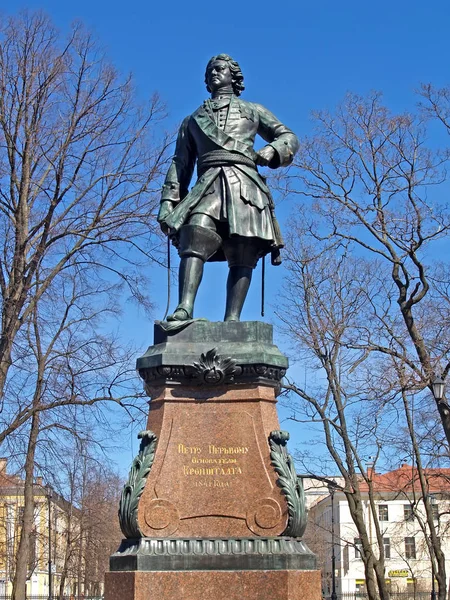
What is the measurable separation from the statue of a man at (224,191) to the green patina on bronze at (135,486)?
1.17 meters

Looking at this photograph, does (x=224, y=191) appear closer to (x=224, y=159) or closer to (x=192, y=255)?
(x=224, y=159)

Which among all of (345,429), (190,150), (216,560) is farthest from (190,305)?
(345,429)

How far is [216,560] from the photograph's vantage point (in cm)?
661

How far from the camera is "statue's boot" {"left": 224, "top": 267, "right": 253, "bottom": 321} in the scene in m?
8.06

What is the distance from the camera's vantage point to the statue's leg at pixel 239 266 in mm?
8086

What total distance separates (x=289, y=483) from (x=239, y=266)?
220 centimetres

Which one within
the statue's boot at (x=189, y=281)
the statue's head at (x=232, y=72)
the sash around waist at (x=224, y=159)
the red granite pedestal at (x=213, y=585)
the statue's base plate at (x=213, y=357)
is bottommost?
the red granite pedestal at (x=213, y=585)

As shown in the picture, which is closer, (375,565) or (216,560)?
(216,560)

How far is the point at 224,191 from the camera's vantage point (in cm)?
805

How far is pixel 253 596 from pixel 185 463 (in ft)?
3.74

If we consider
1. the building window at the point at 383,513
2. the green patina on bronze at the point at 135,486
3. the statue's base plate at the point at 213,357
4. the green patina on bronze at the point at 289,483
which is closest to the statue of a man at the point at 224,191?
the statue's base plate at the point at 213,357

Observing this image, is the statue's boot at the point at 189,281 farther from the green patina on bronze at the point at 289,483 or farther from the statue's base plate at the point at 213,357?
the green patina on bronze at the point at 289,483

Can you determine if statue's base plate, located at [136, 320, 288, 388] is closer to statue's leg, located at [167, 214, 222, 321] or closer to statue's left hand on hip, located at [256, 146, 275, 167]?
statue's leg, located at [167, 214, 222, 321]

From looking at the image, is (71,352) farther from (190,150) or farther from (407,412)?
(190,150)
